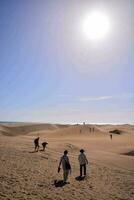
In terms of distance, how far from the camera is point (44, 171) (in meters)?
20.8

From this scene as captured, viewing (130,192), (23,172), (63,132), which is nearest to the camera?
(130,192)

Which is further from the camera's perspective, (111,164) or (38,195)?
(111,164)

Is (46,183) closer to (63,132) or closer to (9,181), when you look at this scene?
(9,181)

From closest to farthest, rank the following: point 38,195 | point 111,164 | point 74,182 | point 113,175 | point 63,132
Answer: point 38,195 < point 74,182 < point 113,175 < point 111,164 < point 63,132

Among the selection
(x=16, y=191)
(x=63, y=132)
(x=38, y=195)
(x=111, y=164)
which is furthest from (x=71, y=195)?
(x=63, y=132)

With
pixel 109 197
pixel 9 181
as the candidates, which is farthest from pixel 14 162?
pixel 109 197

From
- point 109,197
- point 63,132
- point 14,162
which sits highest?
point 63,132

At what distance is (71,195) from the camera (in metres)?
14.9

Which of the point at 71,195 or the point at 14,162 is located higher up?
the point at 14,162

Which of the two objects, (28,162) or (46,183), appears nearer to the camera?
(46,183)

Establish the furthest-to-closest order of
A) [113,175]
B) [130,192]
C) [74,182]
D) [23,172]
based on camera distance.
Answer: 1. [113,175]
2. [23,172]
3. [74,182]
4. [130,192]

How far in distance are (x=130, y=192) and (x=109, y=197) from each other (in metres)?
1.81

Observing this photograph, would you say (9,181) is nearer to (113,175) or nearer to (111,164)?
(113,175)

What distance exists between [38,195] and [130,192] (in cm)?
481
